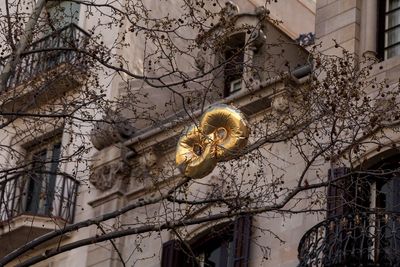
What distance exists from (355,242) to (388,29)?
16.4 feet

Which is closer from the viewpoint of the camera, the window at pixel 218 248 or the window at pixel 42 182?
the window at pixel 218 248

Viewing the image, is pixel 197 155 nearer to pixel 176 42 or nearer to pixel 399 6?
pixel 399 6

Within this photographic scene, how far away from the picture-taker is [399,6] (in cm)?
2320

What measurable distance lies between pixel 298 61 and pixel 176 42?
4250mm

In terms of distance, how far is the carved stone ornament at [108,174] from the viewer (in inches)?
1012

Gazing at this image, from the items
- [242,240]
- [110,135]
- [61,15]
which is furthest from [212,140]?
[61,15]

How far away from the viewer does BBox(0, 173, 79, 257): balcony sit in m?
25.6

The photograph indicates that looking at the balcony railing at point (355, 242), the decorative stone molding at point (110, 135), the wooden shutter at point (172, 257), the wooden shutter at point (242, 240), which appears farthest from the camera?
the decorative stone molding at point (110, 135)

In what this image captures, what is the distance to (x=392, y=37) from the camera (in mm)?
22938

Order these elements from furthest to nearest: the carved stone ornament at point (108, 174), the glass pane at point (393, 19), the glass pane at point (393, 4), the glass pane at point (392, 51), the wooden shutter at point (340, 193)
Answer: the carved stone ornament at point (108, 174), the glass pane at point (393, 4), the glass pane at point (393, 19), the glass pane at point (392, 51), the wooden shutter at point (340, 193)

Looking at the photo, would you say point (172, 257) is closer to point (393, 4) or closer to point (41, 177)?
point (41, 177)

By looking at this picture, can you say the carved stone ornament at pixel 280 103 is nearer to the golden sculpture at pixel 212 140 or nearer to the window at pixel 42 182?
the golden sculpture at pixel 212 140

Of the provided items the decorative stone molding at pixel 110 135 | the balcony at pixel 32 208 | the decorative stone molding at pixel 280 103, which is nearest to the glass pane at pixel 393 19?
the decorative stone molding at pixel 280 103

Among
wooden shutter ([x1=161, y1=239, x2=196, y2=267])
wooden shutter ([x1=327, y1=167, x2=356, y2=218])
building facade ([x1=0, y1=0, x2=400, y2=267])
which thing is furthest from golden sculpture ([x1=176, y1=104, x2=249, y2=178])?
wooden shutter ([x1=161, y1=239, x2=196, y2=267])
